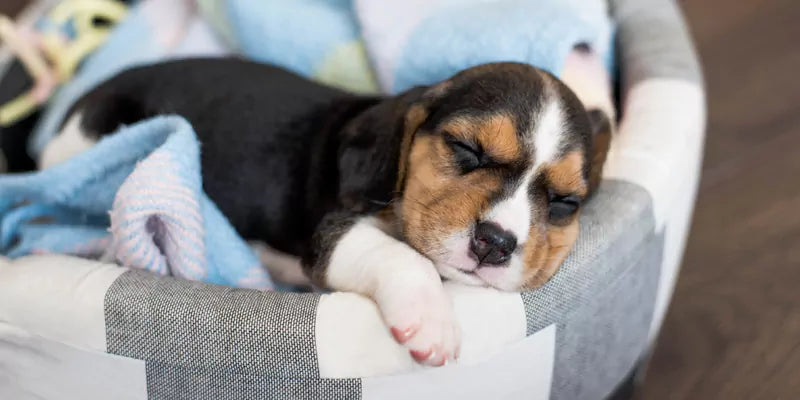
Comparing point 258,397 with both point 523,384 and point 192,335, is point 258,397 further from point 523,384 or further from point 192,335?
point 523,384

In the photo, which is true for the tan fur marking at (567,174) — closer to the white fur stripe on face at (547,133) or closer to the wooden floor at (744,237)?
the white fur stripe on face at (547,133)

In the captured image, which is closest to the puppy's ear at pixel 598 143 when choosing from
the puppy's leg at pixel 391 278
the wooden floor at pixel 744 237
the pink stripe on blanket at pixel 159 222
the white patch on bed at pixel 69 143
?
the puppy's leg at pixel 391 278

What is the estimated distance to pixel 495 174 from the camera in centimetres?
182

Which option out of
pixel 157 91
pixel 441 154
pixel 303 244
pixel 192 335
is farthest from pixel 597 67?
pixel 192 335

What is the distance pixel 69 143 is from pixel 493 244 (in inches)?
65.7

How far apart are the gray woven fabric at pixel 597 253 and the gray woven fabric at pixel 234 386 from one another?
1.50 feet

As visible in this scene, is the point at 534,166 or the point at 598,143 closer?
the point at 534,166

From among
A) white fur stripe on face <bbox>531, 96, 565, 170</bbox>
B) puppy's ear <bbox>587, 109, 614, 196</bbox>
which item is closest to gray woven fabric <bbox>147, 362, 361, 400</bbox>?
white fur stripe on face <bbox>531, 96, 565, 170</bbox>

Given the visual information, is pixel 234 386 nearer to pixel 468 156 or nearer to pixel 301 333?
pixel 301 333

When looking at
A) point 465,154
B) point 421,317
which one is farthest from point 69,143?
point 421,317

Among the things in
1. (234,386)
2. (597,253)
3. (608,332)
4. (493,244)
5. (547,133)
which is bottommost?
(608,332)

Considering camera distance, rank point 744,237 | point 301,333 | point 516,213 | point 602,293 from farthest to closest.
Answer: point 744,237 → point 602,293 → point 516,213 → point 301,333

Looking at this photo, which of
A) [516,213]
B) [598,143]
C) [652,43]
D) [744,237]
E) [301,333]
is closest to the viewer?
[301,333]

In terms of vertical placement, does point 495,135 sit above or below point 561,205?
above
